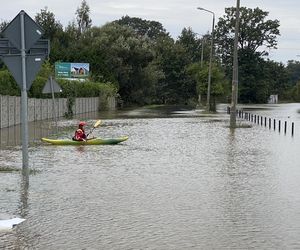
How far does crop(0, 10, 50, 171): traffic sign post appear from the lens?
11.9 m

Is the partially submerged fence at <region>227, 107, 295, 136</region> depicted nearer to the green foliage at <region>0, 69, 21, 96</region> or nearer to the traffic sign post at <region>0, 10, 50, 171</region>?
the green foliage at <region>0, 69, 21, 96</region>

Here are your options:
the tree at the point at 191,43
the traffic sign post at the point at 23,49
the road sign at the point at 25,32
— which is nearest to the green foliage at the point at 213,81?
the tree at the point at 191,43

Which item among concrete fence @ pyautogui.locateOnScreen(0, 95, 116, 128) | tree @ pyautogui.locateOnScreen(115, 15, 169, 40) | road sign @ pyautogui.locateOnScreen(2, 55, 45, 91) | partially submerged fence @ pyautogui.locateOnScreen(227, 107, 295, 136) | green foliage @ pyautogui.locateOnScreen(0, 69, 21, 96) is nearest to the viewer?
road sign @ pyautogui.locateOnScreen(2, 55, 45, 91)

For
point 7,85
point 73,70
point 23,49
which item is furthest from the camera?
point 73,70

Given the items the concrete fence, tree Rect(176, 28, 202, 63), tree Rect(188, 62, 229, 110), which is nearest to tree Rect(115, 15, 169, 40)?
tree Rect(176, 28, 202, 63)

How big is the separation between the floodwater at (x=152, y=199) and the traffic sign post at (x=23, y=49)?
7.22ft

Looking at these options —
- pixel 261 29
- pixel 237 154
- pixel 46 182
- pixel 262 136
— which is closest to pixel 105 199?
pixel 46 182

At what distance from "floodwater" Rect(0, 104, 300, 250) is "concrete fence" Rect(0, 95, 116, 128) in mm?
12543

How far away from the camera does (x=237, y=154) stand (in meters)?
18.9

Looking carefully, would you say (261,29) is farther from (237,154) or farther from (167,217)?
(167,217)

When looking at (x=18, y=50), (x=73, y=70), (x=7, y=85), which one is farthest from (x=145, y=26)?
(x=18, y=50)

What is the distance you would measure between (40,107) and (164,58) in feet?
225

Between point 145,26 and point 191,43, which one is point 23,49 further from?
point 145,26

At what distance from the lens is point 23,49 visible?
12.0 meters
